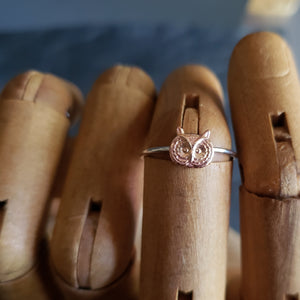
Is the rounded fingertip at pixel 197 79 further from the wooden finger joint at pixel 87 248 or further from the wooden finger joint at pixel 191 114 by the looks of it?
the wooden finger joint at pixel 87 248

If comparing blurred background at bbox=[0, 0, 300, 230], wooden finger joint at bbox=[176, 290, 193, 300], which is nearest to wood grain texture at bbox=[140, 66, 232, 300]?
wooden finger joint at bbox=[176, 290, 193, 300]

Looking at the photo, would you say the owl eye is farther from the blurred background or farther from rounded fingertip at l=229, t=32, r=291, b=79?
the blurred background

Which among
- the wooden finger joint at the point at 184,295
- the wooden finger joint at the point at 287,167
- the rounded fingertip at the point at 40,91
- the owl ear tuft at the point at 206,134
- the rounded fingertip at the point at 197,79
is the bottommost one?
the wooden finger joint at the point at 184,295

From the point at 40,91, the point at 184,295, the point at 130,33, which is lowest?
the point at 184,295

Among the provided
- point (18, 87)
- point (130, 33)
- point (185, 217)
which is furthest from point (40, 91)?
point (130, 33)

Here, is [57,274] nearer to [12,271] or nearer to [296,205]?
[12,271]

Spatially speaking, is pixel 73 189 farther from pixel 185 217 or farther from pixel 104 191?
Result: pixel 185 217

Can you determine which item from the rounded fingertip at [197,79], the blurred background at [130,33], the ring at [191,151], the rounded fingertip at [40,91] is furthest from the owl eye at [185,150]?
the blurred background at [130,33]
